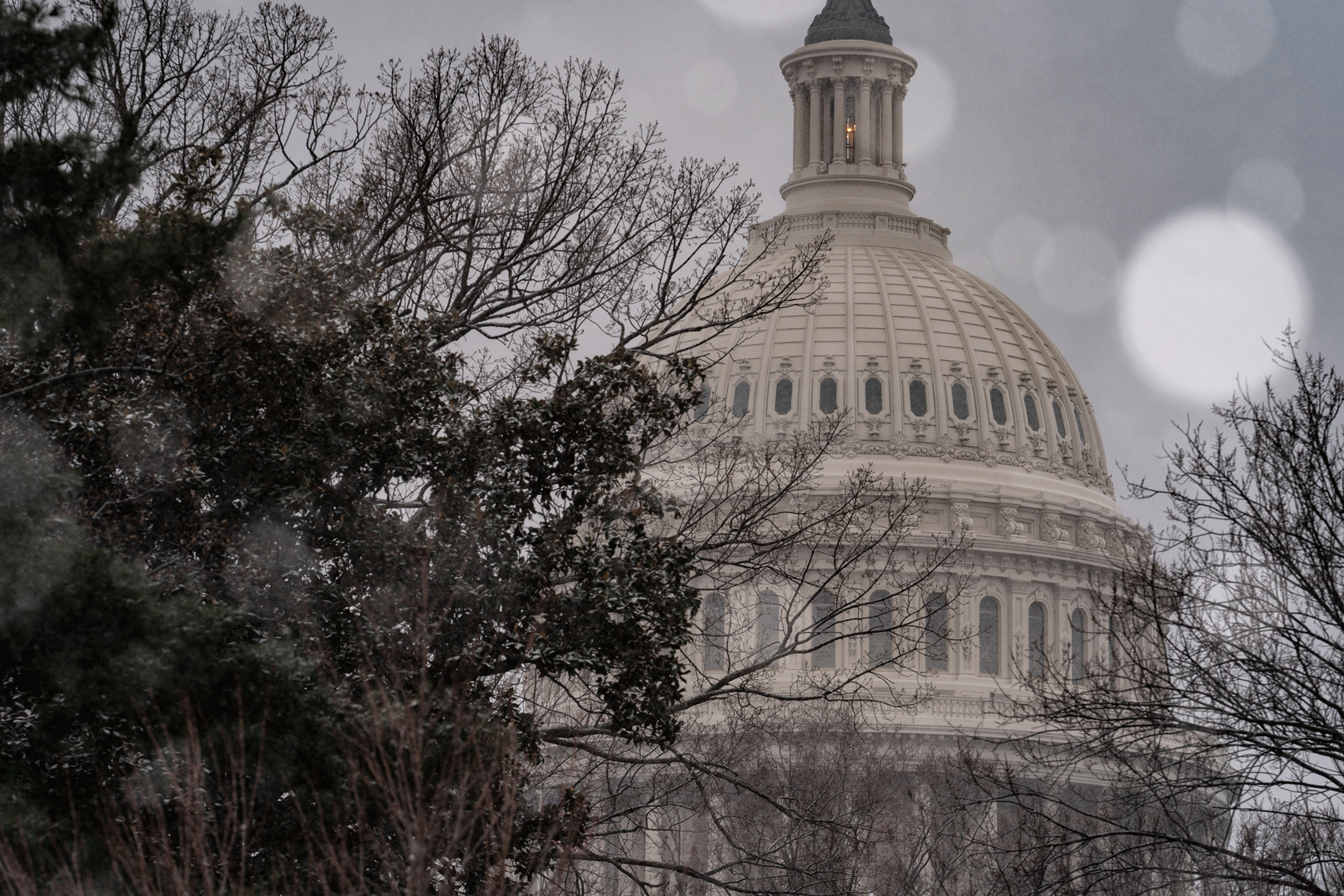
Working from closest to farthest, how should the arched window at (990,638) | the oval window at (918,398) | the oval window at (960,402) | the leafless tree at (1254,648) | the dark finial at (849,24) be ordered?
the leafless tree at (1254,648)
the arched window at (990,638)
the oval window at (918,398)
the oval window at (960,402)
the dark finial at (849,24)

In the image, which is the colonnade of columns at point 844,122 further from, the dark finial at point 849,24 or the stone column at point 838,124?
the dark finial at point 849,24

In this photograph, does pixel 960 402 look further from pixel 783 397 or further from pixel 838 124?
pixel 838 124

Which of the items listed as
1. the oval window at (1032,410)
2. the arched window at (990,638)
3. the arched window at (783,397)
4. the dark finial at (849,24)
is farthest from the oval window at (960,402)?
the dark finial at (849,24)

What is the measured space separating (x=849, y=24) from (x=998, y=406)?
1130 inches

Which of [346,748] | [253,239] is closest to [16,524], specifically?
[346,748]

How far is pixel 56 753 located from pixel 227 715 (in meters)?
1.25

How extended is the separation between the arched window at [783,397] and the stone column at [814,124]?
1840cm

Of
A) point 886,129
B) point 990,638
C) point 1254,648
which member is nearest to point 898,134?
point 886,129

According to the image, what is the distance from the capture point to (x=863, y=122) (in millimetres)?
114562

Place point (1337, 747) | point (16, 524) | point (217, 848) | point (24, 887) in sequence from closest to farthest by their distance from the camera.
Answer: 1. point (24, 887)
2. point (16, 524)
3. point (217, 848)
4. point (1337, 747)

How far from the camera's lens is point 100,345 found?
16.2 meters

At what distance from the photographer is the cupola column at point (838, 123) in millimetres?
112938

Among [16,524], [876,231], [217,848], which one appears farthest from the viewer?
[876,231]

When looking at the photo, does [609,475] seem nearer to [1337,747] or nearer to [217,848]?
[217,848]
